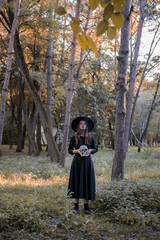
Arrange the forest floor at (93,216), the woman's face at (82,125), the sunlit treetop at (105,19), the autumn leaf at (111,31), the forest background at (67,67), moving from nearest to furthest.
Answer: the sunlit treetop at (105,19) → the autumn leaf at (111,31) → the forest floor at (93,216) → the woman's face at (82,125) → the forest background at (67,67)

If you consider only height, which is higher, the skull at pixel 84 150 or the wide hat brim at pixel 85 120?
the wide hat brim at pixel 85 120

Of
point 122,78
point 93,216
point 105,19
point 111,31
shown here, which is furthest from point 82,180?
point 105,19

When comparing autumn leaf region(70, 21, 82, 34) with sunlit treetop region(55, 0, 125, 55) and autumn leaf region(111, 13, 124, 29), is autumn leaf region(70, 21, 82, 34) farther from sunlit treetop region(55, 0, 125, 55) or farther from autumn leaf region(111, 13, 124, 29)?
autumn leaf region(111, 13, 124, 29)

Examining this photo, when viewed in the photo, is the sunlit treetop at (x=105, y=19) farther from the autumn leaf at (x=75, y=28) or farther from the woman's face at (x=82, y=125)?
the woman's face at (x=82, y=125)

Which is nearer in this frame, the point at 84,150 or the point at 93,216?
the point at 93,216

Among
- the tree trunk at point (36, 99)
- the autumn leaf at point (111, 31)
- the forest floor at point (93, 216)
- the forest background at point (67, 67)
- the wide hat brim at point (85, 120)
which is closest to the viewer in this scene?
the autumn leaf at point (111, 31)

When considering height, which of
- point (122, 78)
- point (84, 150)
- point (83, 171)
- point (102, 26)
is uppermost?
point (122, 78)

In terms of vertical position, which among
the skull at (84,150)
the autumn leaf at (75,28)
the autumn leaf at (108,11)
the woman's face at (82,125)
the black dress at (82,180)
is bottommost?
the black dress at (82,180)

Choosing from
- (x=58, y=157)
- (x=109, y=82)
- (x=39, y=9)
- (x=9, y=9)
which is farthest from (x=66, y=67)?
(x=58, y=157)

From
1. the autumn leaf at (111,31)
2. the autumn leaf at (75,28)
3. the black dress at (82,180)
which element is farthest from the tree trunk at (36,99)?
the autumn leaf at (75,28)

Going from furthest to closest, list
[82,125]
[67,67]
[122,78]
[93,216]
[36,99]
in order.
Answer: [67,67], [36,99], [122,78], [82,125], [93,216]

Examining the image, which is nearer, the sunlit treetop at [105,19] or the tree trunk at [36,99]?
the sunlit treetop at [105,19]

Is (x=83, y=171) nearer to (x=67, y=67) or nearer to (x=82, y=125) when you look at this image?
(x=82, y=125)

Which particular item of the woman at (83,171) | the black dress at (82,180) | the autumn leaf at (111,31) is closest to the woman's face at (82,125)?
the woman at (83,171)
